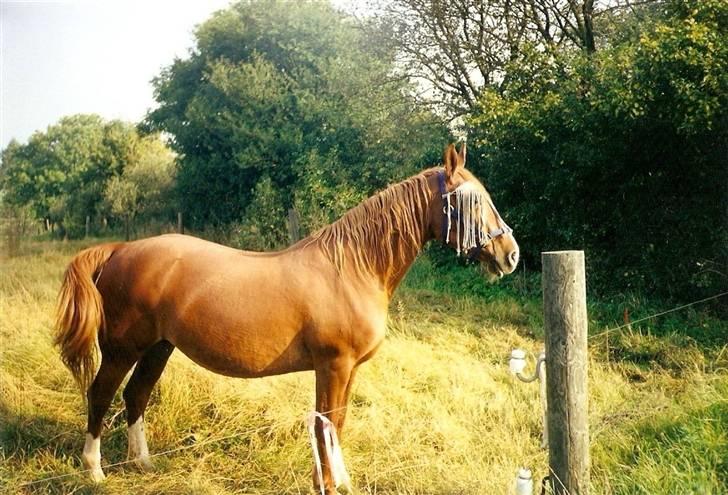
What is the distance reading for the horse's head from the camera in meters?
2.82

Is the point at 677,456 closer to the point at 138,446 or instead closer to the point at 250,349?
the point at 250,349

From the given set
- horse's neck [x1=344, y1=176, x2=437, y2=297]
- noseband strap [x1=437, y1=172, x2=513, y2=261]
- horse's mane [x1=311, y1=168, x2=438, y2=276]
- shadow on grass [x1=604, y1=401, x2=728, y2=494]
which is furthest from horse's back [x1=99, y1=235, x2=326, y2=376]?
shadow on grass [x1=604, y1=401, x2=728, y2=494]

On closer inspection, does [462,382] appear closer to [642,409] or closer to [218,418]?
[642,409]

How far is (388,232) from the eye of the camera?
2947 millimetres

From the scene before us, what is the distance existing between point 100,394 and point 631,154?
6661mm

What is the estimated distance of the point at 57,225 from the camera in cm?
2016

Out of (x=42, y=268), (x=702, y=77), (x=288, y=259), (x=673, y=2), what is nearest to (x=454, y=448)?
(x=288, y=259)

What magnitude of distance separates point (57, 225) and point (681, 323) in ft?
67.2

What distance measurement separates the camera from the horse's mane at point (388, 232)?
2947 millimetres

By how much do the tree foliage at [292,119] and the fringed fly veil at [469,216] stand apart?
8.59 metres

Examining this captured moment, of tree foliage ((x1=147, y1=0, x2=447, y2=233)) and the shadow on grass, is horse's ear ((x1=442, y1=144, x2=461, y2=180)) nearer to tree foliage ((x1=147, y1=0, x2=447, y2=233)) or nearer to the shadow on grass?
the shadow on grass

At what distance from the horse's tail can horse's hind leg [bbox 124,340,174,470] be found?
1.07 feet

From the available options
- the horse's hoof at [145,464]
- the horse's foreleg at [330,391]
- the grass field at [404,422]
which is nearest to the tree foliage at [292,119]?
the grass field at [404,422]

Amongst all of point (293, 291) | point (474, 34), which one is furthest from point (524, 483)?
point (474, 34)
